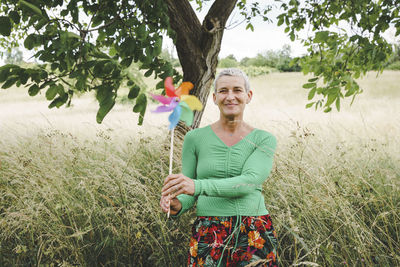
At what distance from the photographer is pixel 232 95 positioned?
168 centimetres

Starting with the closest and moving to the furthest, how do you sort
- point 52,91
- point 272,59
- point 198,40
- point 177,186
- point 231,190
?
point 177,186 < point 231,190 < point 52,91 < point 198,40 < point 272,59

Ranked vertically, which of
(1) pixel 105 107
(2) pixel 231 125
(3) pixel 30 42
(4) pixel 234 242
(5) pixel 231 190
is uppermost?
(3) pixel 30 42

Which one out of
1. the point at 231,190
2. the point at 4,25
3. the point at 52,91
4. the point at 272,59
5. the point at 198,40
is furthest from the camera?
the point at 272,59

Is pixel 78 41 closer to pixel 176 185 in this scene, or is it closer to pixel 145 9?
pixel 145 9

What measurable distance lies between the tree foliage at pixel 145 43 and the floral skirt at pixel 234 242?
738 millimetres

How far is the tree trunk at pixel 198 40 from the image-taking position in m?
Answer: 3.54

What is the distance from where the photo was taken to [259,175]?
161 cm

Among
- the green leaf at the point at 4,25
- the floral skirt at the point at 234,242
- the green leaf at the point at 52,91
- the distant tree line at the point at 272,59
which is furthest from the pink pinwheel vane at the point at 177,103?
the distant tree line at the point at 272,59

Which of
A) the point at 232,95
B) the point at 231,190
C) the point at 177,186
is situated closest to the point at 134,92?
the point at 232,95

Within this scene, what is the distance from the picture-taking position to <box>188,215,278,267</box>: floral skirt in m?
1.60

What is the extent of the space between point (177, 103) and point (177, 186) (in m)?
0.38

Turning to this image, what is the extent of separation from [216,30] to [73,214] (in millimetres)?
2477

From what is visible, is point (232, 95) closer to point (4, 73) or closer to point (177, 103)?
point (177, 103)

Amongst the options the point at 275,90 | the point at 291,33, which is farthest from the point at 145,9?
the point at 275,90
